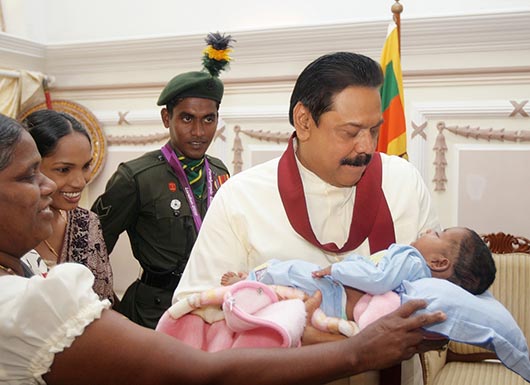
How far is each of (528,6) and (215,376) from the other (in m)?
3.45

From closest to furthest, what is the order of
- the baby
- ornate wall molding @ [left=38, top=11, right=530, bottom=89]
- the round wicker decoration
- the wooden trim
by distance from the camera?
the baby
the wooden trim
ornate wall molding @ [left=38, top=11, right=530, bottom=89]
the round wicker decoration

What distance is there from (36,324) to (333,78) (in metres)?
1.29

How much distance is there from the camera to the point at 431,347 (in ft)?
5.19

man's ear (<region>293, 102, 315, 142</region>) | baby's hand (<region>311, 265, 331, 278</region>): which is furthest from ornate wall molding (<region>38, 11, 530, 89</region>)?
baby's hand (<region>311, 265, 331, 278</region>)

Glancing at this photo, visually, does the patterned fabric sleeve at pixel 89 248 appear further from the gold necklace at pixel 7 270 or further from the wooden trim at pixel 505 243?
the wooden trim at pixel 505 243

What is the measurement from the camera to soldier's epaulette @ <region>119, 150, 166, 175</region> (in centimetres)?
307

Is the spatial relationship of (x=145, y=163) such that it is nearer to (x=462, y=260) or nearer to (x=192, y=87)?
(x=192, y=87)

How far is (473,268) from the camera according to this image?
1780 millimetres

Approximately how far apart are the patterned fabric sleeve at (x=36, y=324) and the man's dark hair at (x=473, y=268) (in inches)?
45.1

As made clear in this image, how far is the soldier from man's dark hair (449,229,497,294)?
5.14ft

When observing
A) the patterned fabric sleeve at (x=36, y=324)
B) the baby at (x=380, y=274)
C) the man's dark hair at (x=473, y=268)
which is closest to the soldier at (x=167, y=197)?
the baby at (x=380, y=274)

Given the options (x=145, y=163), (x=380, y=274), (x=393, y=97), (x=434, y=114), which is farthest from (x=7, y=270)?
(x=434, y=114)

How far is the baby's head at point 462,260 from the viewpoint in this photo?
178 centimetres

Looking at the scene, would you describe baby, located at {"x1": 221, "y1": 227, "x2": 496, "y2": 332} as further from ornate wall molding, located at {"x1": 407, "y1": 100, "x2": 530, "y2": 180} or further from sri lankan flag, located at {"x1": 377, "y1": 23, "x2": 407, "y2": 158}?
ornate wall molding, located at {"x1": 407, "y1": 100, "x2": 530, "y2": 180}
